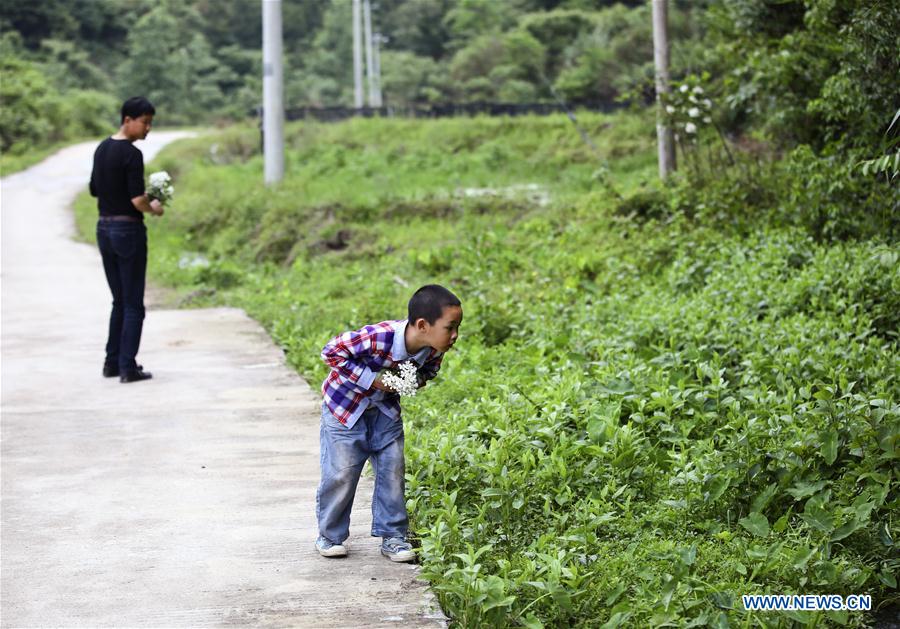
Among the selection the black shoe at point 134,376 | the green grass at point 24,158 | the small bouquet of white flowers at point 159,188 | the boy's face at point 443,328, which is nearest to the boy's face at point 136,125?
the small bouquet of white flowers at point 159,188

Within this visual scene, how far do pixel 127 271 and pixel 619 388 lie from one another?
12.3 feet

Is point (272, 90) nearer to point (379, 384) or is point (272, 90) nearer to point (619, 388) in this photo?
point (619, 388)

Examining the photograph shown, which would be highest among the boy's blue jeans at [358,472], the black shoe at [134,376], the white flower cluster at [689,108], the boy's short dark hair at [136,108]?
the white flower cluster at [689,108]

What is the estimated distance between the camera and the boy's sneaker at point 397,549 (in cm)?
461

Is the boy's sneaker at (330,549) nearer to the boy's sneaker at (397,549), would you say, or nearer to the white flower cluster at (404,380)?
the boy's sneaker at (397,549)

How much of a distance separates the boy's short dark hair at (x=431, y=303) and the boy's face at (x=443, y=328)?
2 cm

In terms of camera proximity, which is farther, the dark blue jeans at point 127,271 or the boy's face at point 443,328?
the dark blue jeans at point 127,271

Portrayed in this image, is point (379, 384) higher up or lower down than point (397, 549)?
higher up

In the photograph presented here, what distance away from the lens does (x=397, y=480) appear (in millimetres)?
4727

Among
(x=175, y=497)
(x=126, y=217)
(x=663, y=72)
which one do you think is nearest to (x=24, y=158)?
(x=663, y=72)

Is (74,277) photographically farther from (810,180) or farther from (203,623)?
(203,623)

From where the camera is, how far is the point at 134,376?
804 centimetres

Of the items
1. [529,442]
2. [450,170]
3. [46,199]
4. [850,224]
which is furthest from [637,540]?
[46,199]

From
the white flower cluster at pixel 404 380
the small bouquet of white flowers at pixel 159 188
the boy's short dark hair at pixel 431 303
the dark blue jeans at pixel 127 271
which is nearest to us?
the boy's short dark hair at pixel 431 303
